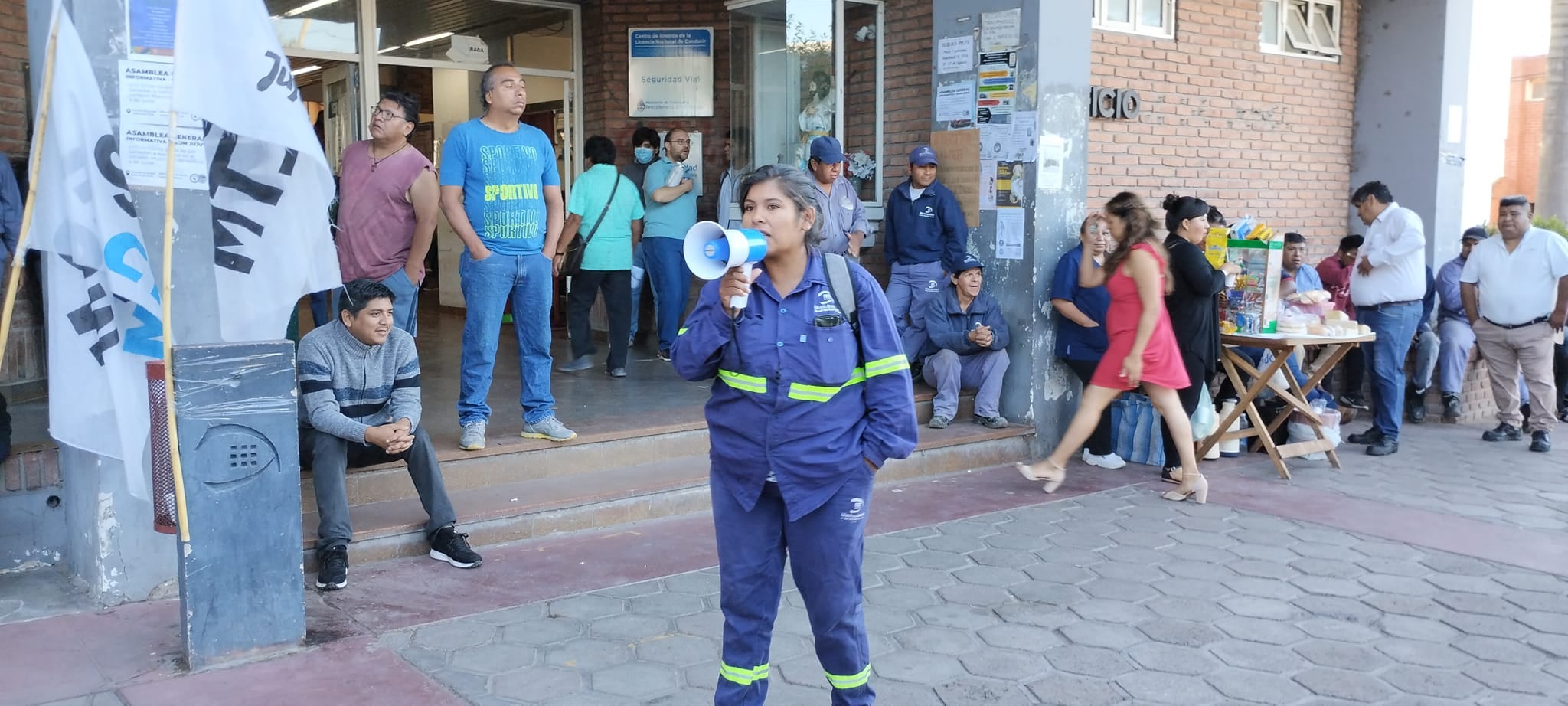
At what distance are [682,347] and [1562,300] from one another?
778 cm

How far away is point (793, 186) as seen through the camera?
10.2 feet

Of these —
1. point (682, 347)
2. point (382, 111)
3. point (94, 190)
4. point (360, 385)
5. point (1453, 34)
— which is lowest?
point (360, 385)

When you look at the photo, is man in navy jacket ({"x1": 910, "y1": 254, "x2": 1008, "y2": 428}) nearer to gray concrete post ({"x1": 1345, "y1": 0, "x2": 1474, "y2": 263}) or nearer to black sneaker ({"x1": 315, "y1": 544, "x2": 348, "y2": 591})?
black sneaker ({"x1": 315, "y1": 544, "x2": 348, "y2": 591})

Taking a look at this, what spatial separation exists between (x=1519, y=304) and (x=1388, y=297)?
99 cm

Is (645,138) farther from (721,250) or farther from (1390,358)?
(721,250)

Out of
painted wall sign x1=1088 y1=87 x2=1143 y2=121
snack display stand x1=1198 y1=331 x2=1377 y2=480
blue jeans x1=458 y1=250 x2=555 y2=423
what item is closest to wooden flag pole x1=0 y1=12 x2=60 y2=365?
blue jeans x1=458 y1=250 x2=555 y2=423

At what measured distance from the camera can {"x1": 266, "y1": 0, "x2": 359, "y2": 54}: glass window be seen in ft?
30.9

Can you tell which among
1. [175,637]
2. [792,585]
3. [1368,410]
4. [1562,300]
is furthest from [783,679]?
[1368,410]

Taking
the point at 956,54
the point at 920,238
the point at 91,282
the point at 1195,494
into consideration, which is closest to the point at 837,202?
the point at 920,238

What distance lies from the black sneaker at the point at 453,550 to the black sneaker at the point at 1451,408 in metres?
8.28

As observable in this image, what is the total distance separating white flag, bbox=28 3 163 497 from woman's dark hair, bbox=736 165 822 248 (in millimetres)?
2457

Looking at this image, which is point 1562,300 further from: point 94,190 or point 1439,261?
point 94,190

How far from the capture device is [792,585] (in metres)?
4.91

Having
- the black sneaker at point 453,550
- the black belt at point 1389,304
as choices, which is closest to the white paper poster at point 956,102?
the black belt at point 1389,304
